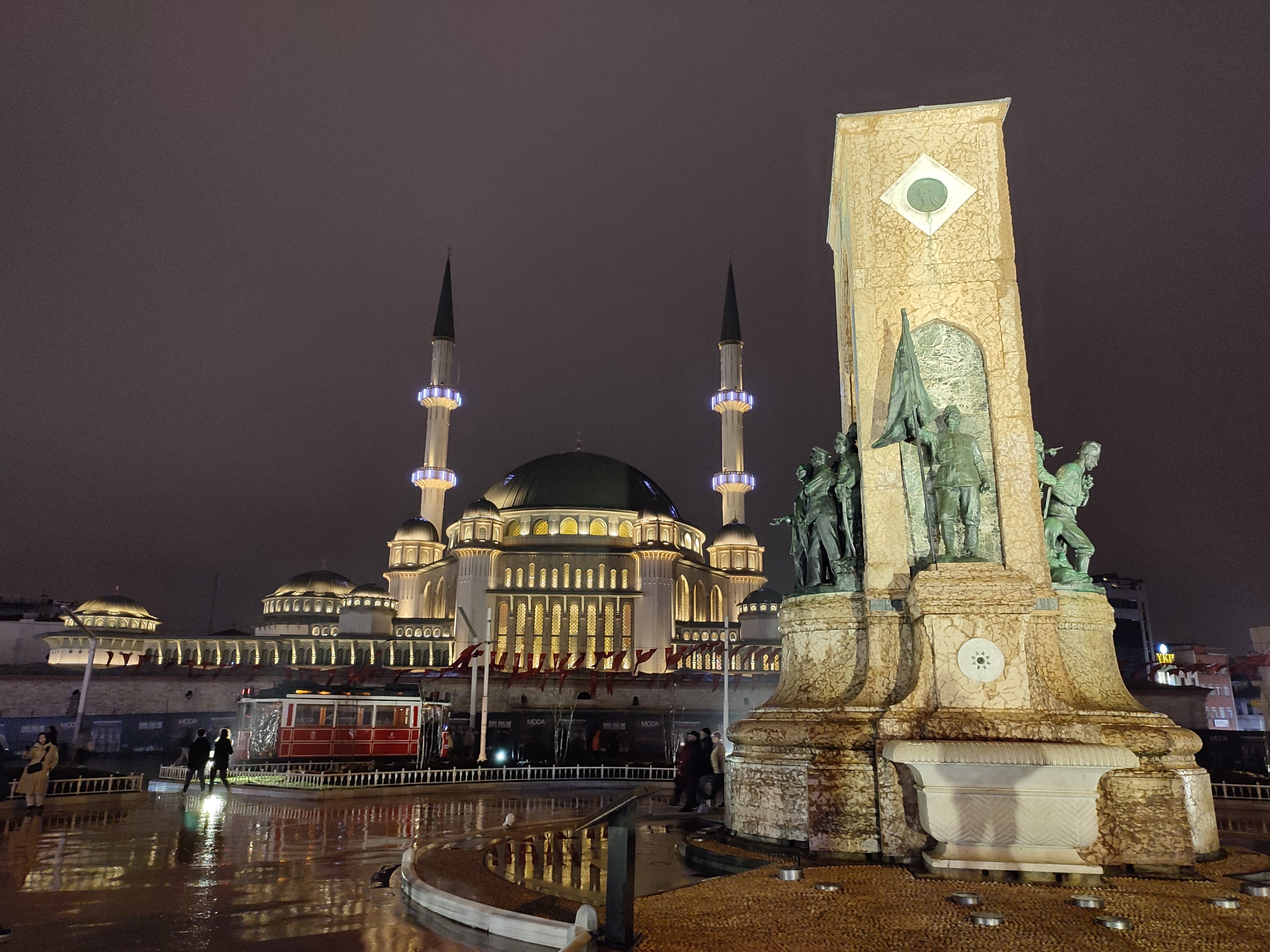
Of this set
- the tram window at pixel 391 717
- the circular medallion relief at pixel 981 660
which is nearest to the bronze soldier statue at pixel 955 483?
the circular medallion relief at pixel 981 660

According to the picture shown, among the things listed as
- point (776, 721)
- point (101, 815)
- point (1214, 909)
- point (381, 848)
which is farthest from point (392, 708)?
point (1214, 909)

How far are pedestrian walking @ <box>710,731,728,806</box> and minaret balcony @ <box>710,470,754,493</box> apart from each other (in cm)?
4528

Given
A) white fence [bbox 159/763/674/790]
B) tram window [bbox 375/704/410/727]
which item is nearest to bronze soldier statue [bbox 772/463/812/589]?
white fence [bbox 159/763/674/790]

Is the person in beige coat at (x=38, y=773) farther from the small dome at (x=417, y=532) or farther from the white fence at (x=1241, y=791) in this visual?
the small dome at (x=417, y=532)

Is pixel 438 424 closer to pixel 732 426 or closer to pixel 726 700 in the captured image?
pixel 732 426

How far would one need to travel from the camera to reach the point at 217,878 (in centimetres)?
729

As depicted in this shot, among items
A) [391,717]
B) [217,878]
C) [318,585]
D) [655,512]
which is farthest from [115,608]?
[217,878]

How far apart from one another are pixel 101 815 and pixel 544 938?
1088 cm

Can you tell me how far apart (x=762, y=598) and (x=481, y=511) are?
752 inches

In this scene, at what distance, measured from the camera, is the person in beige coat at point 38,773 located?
12.8m

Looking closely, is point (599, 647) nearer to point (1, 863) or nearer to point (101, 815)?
point (101, 815)

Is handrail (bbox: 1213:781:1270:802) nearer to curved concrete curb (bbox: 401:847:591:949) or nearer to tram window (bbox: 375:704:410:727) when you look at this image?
curved concrete curb (bbox: 401:847:591:949)

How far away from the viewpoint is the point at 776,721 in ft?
25.8

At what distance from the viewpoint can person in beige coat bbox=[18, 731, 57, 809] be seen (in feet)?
42.0
